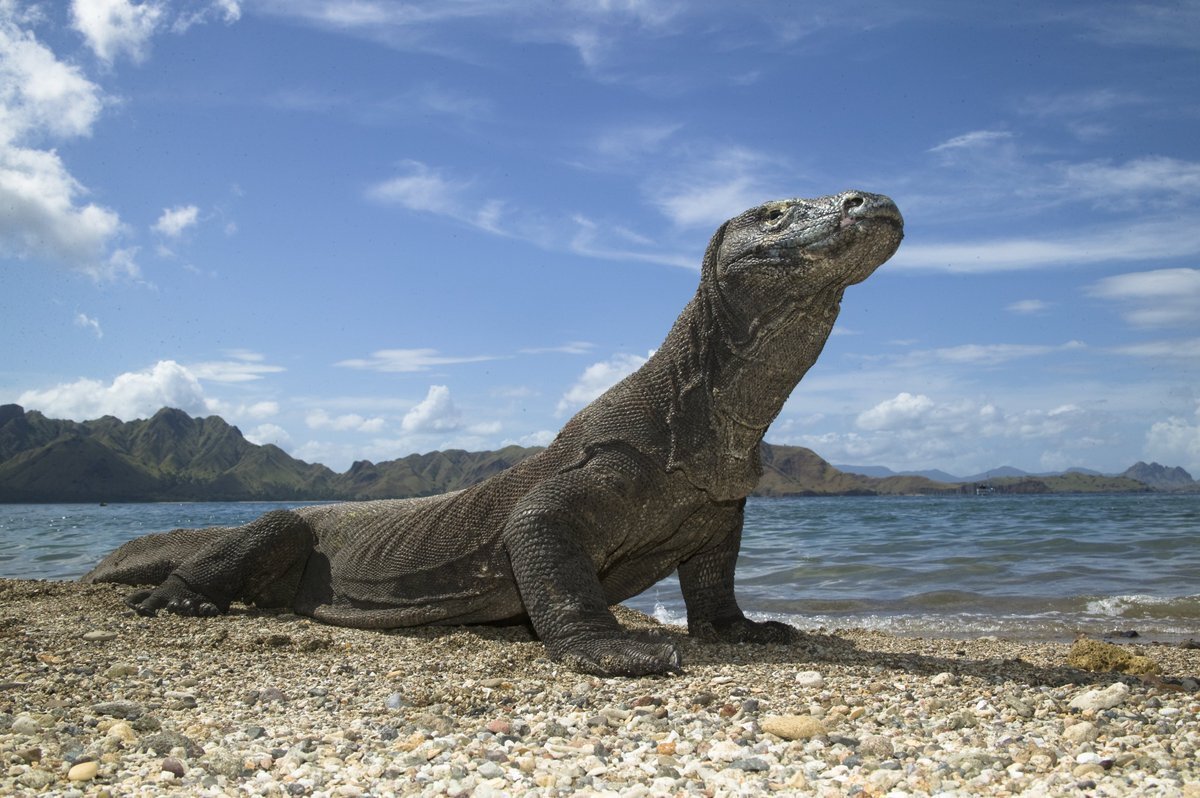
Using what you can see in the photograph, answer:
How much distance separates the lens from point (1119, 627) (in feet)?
37.0

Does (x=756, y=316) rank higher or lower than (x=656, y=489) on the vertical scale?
higher

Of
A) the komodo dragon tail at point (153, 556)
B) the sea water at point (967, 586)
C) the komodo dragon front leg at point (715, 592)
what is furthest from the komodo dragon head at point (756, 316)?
the sea water at point (967, 586)

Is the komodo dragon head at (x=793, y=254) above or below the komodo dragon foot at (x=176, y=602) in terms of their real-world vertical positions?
above

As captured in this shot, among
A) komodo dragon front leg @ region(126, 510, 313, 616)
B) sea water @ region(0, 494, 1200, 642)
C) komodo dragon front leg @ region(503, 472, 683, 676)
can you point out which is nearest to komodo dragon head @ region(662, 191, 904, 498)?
komodo dragon front leg @ region(503, 472, 683, 676)

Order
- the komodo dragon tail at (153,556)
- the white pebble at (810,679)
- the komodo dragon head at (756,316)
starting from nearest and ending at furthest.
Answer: the white pebble at (810,679) → the komodo dragon head at (756,316) → the komodo dragon tail at (153,556)

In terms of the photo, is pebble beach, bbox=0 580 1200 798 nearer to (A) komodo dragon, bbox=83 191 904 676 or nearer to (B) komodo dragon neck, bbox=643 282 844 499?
(A) komodo dragon, bbox=83 191 904 676

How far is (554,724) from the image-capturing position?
15.2 feet

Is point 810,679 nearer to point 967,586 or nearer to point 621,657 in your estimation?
point 621,657

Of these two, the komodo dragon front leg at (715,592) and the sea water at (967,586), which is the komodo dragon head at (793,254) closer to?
the komodo dragon front leg at (715,592)

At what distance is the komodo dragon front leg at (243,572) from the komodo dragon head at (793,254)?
4.43 m

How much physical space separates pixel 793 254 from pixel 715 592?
9.37 ft

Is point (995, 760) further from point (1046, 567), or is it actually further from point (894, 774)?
point (1046, 567)

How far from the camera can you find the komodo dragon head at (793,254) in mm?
5895

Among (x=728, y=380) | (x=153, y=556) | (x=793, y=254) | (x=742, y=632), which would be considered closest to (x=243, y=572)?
(x=153, y=556)
